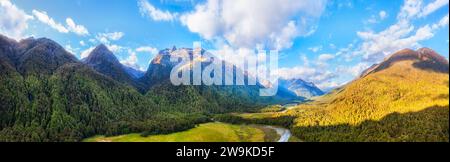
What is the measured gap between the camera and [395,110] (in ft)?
323

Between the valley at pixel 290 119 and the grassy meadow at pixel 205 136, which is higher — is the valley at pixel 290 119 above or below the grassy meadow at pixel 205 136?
above

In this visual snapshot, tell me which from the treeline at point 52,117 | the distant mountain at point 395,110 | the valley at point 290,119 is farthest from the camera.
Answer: the treeline at point 52,117

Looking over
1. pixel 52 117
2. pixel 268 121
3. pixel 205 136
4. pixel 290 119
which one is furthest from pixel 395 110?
pixel 52 117

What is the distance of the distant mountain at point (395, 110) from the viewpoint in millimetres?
65812

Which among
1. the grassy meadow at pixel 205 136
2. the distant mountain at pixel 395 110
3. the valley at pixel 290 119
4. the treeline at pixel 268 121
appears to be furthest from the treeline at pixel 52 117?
the distant mountain at pixel 395 110

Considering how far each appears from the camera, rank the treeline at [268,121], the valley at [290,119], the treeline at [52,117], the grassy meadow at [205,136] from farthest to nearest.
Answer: the treeline at [268,121], the treeline at [52,117], the grassy meadow at [205,136], the valley at [290,119]

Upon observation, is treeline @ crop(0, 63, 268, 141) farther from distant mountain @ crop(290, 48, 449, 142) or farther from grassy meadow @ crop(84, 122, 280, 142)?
distant mountain @ crop(290, 48, 449, 142)

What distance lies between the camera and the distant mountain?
65.8 metres

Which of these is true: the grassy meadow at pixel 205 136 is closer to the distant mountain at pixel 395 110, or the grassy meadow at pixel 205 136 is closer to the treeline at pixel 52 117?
the treeline at pixel 52 117

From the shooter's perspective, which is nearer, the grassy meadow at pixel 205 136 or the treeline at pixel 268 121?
the grassy meadow at pixel 205 136

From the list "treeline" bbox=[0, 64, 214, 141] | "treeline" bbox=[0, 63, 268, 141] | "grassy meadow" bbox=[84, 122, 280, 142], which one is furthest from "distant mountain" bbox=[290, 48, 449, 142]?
"treeline" bbox=[0, 64, 214, 141]
